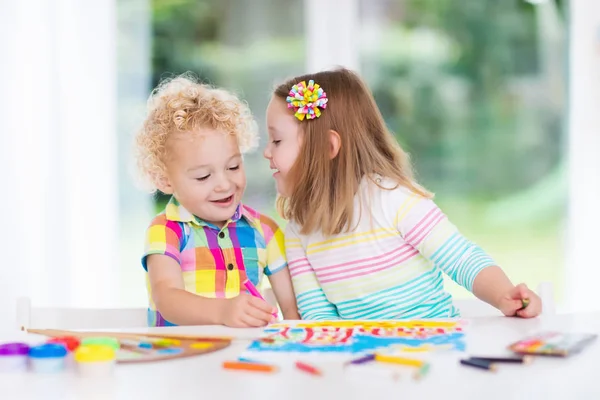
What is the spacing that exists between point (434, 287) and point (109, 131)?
1609 millimetres

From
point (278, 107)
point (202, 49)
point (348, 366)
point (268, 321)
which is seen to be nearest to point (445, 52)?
point (202, 49)

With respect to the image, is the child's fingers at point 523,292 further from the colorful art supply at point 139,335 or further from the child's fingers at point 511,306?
the colorful art supply at point 139,335

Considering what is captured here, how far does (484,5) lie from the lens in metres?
2.95

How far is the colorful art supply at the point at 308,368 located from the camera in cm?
81

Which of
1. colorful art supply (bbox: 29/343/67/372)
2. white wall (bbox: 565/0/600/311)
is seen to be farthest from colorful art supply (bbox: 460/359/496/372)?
white wall (bbox: 565/0/600/311)

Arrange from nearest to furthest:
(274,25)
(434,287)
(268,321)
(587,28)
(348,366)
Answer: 1. (348,366)
2. (268,321)
3. (434,287)
4. (587,28)
5. (274,25)

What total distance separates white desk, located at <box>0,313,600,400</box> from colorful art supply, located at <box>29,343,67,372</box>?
0.06 ft

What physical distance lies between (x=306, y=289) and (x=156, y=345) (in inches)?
22.1

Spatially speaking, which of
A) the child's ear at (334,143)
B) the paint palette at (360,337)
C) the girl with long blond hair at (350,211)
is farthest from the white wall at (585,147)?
the paint palette at (360,337)

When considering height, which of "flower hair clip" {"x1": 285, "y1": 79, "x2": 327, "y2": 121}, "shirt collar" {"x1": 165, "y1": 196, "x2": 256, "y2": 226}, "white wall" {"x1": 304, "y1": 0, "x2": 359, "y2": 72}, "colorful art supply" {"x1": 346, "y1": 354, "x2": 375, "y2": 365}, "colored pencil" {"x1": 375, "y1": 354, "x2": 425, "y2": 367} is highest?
"white wall" {"x1": 304, "y1": 0, "x2": 359, "y2": 72}

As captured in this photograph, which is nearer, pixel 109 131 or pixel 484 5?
pixel 109 131

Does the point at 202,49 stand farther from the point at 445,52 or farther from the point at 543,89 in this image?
the point at 543,89

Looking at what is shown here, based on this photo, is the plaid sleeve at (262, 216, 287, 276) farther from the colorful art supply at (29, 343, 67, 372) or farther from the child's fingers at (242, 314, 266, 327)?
the colorful art supply at (29, 343, 67, 372)

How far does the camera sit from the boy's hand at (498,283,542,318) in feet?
3.85
